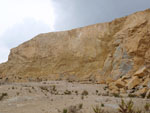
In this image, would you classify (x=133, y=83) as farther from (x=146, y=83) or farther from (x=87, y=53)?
(x=87, y=53)

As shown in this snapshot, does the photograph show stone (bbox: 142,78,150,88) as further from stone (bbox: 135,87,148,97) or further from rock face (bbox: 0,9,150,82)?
rock face (bbox: 0,9,150,82)

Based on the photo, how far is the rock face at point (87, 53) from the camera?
1559 cm

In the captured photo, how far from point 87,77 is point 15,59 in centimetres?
1203

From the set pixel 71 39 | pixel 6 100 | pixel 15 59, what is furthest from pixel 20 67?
pixel 6 100

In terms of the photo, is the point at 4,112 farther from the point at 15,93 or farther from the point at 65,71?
the point at 65,71

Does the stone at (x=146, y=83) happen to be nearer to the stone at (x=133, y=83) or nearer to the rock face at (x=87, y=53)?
the stone at (x=133, y=83)

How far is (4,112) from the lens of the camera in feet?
21.2

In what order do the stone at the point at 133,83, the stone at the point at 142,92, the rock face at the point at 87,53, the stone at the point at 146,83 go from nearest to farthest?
1. the stone at the point at 142,92
2. the stone at the point at 146,83
3. the stone at the point at 133,83
4. the rock face at the point at 87,53

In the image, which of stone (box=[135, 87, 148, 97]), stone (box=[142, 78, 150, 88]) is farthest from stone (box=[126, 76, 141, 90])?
stone (box=[135, 87, 148, 97])

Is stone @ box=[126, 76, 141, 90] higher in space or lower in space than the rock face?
lower

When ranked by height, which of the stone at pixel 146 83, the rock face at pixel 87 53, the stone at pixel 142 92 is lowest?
the stone at pixel 142 92

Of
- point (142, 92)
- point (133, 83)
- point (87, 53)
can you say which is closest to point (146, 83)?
point (133, 83)

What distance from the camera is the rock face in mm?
15594

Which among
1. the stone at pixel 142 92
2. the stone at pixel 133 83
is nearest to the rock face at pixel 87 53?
the stone at pixel 133 83
